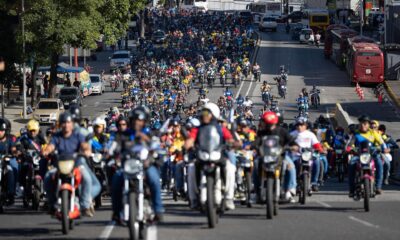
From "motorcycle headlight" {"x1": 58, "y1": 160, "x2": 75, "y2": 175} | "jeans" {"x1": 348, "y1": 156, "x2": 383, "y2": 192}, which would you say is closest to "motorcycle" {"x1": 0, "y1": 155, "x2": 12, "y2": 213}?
"motorcycle headlight" {"x1": 58, "y1": 160, "x2": 75, "y2": 175}

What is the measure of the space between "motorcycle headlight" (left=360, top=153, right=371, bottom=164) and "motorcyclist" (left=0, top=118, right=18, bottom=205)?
6.22 m

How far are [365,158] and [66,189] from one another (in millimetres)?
6260

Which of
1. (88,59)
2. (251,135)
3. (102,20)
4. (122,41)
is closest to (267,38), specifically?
(122,41)

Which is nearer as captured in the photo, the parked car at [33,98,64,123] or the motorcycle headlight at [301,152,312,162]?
the motorcycle headlight at [301,152,312,162]

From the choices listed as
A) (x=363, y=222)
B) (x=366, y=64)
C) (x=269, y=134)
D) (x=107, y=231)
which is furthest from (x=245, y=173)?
(x=366, y=64)

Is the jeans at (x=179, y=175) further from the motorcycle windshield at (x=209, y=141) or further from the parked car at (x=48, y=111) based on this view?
the parked car at (x=48, y=111)

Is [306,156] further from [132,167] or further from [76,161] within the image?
[132,167]

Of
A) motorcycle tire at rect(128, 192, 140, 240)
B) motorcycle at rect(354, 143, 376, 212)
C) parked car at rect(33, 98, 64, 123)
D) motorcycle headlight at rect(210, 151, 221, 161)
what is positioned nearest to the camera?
motorcycle tire at rect(128, 192, 140, 240)

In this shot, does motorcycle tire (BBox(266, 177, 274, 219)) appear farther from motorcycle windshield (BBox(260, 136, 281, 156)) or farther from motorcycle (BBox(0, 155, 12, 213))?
motorcycle (BBox(0, 155, 12, 213))

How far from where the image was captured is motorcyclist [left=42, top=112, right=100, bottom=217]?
18.9 metres

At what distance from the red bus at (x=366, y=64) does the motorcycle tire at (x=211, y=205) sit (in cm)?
6452

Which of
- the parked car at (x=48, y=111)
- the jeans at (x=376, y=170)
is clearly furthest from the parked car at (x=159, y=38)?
the jeans at (x=376, y=170)

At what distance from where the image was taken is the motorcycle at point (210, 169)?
63.1 feet

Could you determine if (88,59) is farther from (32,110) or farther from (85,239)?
(85,239)
